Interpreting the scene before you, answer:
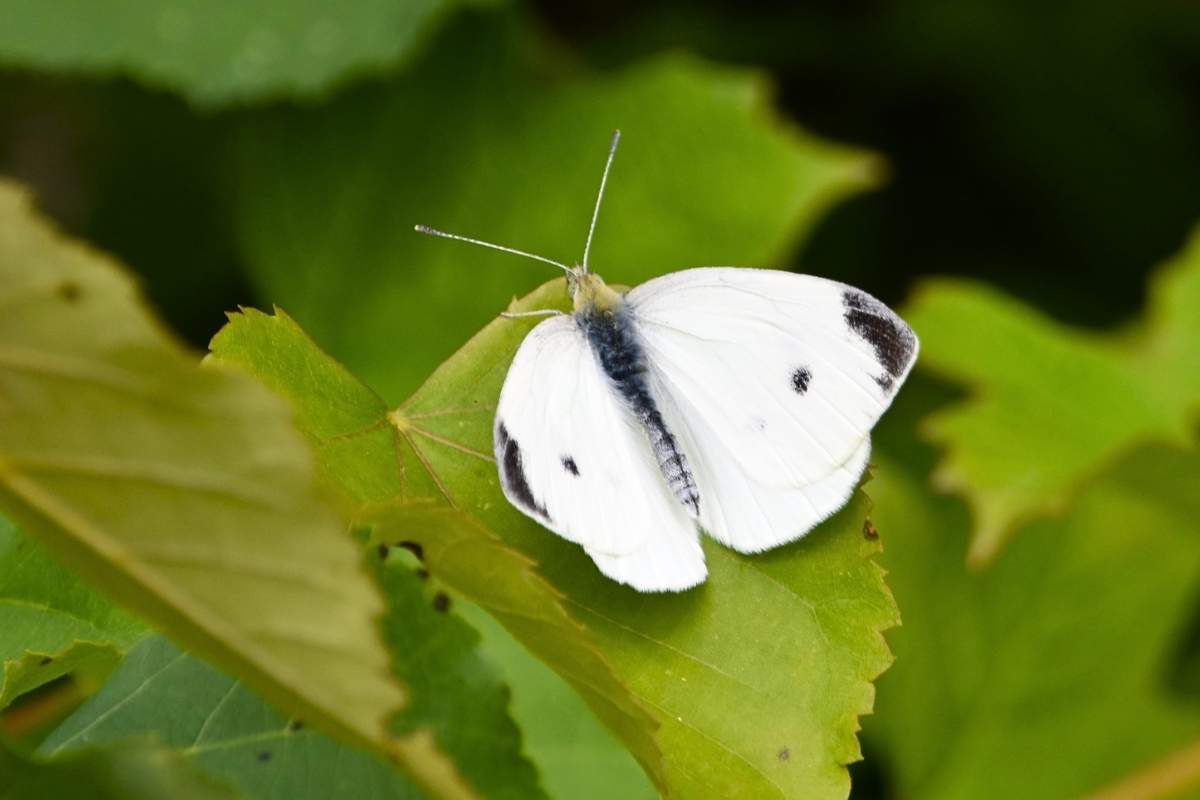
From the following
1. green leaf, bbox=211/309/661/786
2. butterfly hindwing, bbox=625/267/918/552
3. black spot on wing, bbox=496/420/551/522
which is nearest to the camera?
green leaf, bbox=211/309/661/786

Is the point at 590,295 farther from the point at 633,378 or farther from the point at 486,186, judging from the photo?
the point at 486,186

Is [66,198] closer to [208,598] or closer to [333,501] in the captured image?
[333,501]

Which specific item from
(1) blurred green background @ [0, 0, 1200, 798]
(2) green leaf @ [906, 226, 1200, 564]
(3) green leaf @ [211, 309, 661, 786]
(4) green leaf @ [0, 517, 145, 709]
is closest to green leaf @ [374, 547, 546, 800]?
(3) green leaf @ [211, 309, 661, 786]

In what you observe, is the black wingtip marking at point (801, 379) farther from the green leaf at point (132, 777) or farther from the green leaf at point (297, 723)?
the green leaf at point (132, 777)

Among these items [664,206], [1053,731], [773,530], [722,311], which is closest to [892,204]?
[664,206]

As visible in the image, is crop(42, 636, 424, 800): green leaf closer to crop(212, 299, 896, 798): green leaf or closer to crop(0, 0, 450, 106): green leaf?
crop(212, 299, 896, 798): green leaf

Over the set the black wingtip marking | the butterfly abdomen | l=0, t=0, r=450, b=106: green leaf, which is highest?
the black wingtip marking
